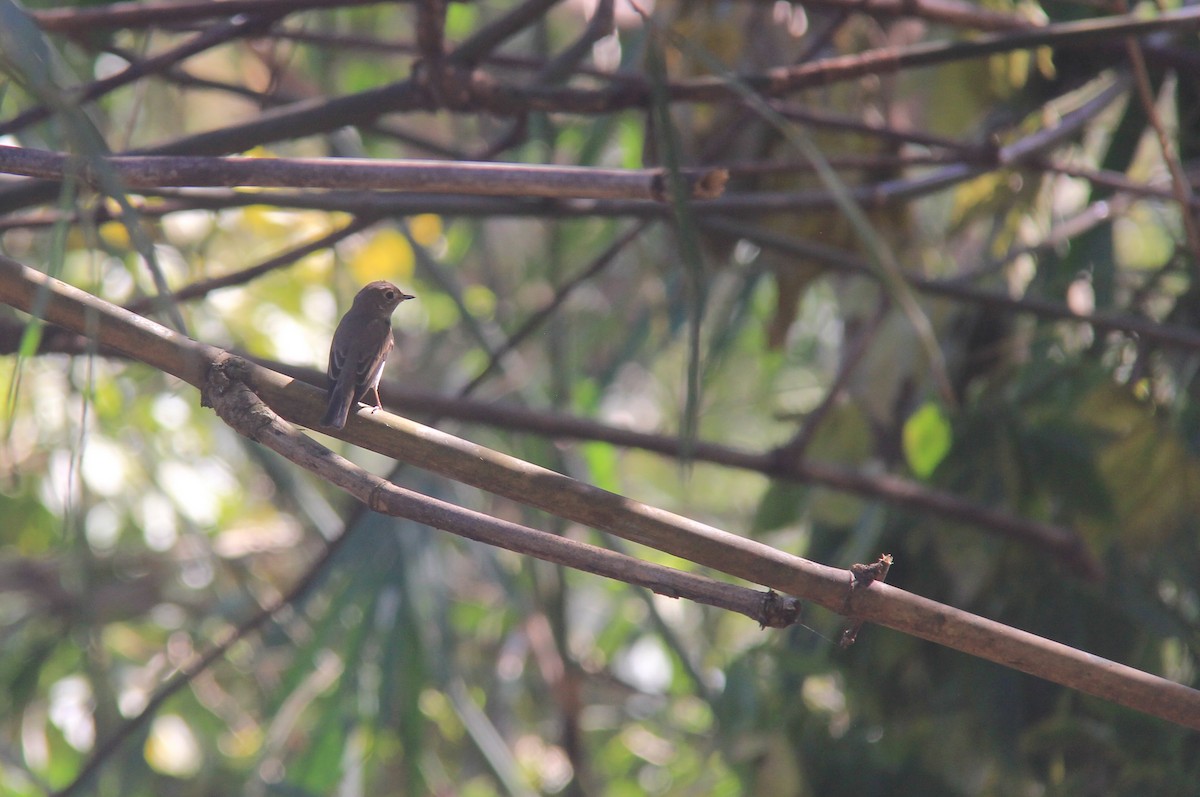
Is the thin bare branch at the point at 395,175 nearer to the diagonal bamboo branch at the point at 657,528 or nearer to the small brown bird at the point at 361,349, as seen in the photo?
the diagonal bamboo branch at the point at 657,528

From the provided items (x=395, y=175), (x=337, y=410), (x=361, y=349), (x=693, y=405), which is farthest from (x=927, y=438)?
(x=337, y=410)

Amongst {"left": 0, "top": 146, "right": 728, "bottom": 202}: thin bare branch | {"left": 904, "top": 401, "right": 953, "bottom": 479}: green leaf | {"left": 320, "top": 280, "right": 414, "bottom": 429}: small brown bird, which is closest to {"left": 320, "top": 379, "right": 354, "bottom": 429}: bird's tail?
{"left": 320, "top": 280, "right": 414, "bottom": 429}: small brown bird

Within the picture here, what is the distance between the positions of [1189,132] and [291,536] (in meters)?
6.24

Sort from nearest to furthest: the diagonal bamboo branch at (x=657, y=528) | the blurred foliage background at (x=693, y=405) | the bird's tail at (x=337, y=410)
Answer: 1. the diagonal bamboo branch at (x=657, y=528)
2. the bird's tail at (x=337, y=410)
3. the blurred foliage background at (x=693, y=405)

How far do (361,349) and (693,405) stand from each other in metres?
1.64

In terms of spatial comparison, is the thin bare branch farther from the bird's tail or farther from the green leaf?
the green leaf

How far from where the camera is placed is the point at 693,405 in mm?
2086

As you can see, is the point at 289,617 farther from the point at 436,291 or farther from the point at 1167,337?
the point at 1167,337

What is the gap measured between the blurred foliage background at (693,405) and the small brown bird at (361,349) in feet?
1.09

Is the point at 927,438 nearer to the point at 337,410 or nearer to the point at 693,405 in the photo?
the point at 693,405

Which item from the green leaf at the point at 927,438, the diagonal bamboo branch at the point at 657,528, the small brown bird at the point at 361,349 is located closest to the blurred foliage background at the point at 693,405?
the green leaf at the point at 927,438

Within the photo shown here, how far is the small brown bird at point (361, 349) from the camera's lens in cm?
236

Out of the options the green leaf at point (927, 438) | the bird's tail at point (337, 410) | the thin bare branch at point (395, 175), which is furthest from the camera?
the green leaf at point (927, 438)

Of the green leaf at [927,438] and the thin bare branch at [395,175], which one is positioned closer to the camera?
the thin bare branch at [395,175]
